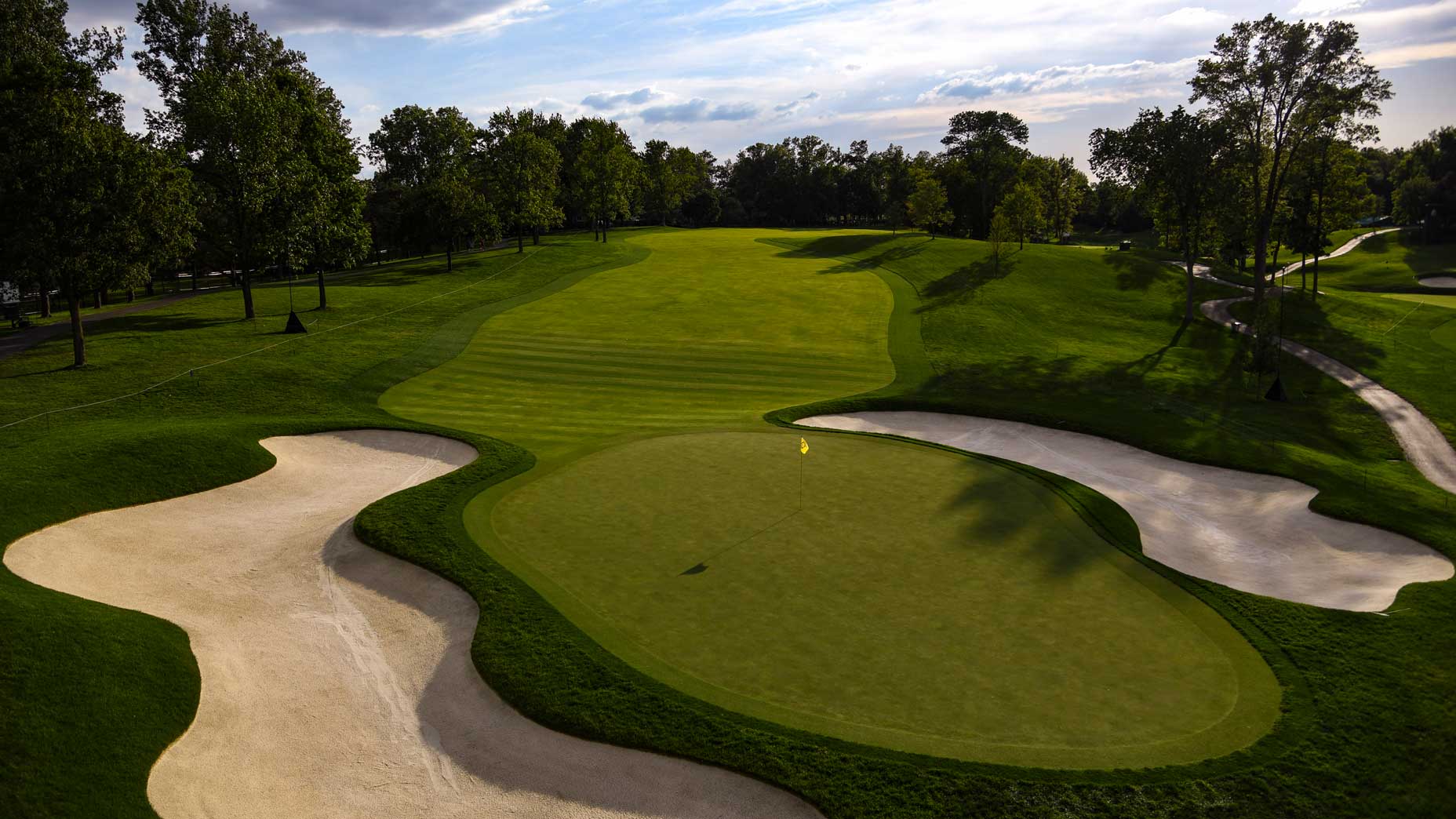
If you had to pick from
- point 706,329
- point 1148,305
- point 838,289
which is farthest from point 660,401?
point 1148,305

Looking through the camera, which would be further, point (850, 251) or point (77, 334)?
point (850, 251)

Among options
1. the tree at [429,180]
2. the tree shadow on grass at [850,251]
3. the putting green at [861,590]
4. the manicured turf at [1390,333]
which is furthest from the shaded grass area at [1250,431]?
the tree at [429,180]

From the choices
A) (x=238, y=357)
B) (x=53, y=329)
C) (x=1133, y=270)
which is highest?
(x=1133, y=270)

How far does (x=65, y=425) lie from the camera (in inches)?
1167

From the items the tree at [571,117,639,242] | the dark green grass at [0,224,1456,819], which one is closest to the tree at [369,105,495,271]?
the tree at [571,117,639,242]

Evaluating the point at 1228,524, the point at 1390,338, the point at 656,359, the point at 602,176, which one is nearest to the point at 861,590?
the point at 1228,524

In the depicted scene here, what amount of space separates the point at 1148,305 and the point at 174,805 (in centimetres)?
6608

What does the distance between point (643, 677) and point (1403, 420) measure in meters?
40.6

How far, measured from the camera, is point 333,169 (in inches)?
2141

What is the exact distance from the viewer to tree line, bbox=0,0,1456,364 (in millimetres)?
35406

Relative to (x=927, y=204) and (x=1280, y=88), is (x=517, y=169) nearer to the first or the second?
(x=927, y=204)

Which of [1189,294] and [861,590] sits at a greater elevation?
[1189,294]

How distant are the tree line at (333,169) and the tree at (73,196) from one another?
0.08 meters

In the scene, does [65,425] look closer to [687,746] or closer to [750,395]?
[750,395]
